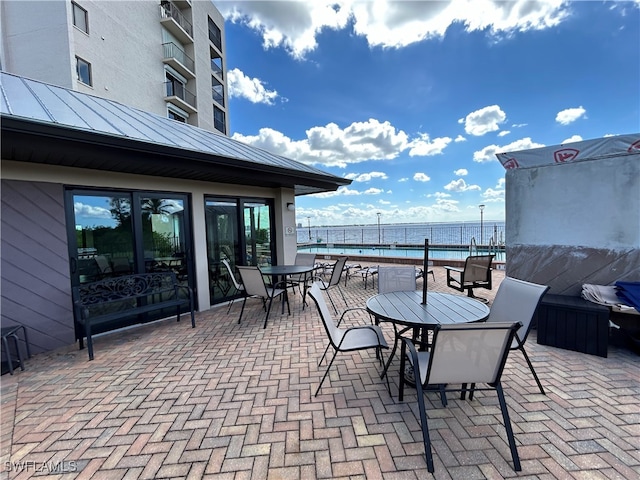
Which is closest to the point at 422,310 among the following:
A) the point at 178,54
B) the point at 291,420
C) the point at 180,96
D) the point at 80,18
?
the point at 291,420

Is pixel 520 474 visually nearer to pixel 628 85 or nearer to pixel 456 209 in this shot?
pixel 628 85

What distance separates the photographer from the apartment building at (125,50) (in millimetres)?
10477

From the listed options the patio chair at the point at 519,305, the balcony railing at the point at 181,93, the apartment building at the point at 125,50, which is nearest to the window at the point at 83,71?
the apartment building at the point at 125,50

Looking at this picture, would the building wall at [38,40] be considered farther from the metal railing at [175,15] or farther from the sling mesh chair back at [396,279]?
the sling mesh chair back at [396,279]

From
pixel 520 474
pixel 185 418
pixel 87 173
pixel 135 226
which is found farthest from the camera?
pixel 135 226

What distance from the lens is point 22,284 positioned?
3.24 m

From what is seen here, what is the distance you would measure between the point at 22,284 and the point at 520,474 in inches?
201

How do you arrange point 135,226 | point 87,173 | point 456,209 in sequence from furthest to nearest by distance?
point 456,209
point 135,226
point 87,173

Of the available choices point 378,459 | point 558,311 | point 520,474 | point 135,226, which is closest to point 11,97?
point 135,226

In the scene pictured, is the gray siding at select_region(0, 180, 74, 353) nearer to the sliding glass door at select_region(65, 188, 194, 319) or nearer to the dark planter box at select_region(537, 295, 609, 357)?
the sliding glass door at select_region(65, 188, 194, 319)

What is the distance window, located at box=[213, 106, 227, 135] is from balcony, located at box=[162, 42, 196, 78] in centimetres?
331

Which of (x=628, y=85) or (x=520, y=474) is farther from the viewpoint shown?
(x=628, y=85)

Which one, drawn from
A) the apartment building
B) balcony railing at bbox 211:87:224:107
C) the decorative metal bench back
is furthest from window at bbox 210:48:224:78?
the decorative metal bench back

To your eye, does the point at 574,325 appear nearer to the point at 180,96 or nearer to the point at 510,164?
the point at 510,164
